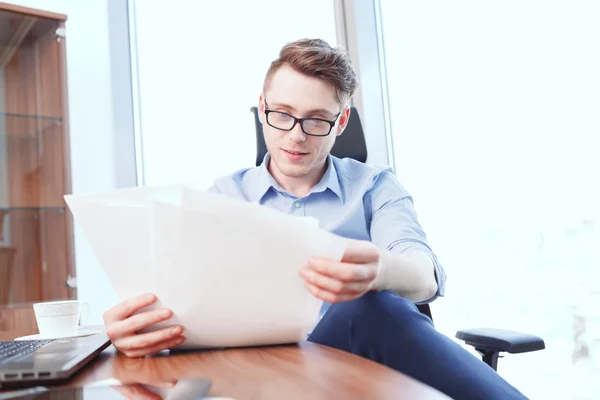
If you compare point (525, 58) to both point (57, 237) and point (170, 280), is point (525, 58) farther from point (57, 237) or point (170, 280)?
point (57, 237)

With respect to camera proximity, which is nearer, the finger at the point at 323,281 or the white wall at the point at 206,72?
the finger at the point at 323,281

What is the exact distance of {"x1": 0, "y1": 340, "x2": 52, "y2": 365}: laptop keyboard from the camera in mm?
679

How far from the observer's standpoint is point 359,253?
2.32 ft

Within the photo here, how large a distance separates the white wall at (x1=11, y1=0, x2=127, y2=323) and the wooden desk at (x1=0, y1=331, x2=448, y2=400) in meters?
1.78

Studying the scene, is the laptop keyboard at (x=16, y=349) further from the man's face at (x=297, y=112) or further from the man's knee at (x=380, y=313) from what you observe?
the man's face at (x=297, y=112)

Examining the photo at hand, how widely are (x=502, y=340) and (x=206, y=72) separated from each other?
188cm

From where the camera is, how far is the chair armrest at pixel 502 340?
1.13 m

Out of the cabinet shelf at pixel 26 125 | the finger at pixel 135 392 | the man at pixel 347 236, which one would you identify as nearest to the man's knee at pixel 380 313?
the man at pixel 347 236

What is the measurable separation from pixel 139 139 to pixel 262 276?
6.92 ft

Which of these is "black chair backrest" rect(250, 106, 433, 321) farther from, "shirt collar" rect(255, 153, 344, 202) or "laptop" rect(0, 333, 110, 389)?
"laptop" rect(0, 333, 110, 389)

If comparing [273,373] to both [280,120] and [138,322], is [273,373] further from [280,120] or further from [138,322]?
[280,120]

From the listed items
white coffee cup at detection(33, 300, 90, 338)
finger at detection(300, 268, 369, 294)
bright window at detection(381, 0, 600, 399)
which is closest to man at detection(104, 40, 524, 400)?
finger at detection(300, 268, 369, 294)

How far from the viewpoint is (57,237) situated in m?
2.23

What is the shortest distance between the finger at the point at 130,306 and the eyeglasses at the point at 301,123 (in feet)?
2.32
